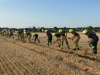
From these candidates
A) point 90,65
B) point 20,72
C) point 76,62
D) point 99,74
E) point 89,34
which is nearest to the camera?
point 99,74

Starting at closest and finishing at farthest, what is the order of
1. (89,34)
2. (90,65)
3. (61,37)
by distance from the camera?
1. (90,65)
2. (89,34)
3. (61,37)

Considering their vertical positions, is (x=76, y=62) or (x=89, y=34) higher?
(x=89, y=34)

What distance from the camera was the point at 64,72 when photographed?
890cm

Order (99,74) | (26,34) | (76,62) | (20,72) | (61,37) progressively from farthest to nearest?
(26,34)
(61,37)
(76,62)
(20,72)
(99,74)

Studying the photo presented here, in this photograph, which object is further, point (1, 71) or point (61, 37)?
point (61, 37)

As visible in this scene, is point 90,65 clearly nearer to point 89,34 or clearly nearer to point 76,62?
point 76,62

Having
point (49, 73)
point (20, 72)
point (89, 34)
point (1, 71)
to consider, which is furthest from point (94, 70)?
point (89, 34)

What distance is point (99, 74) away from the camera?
8.66 m

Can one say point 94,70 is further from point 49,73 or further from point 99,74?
point 49,73

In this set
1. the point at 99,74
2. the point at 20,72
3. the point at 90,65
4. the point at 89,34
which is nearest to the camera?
the point at 99,74

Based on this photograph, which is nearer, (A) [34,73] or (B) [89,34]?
(A) [34,73]

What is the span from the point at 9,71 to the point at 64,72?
2.38m

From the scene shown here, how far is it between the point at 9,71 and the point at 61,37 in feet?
34.5

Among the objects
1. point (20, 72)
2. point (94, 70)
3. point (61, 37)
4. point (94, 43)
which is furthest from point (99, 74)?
point (61, 37)
